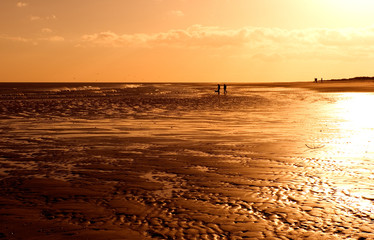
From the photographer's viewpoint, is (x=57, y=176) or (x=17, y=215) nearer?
(x=17, y=215)

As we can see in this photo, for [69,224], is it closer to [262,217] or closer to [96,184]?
[96,184]

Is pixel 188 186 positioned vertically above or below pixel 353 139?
below

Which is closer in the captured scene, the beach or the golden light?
the beach

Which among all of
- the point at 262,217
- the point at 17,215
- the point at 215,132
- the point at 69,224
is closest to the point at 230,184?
the point at 262,217

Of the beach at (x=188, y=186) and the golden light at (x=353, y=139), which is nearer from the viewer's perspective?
the beach at (x=188, y=186)

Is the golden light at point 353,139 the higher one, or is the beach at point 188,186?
the golden light at point 353,139

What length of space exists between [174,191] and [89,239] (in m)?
3.17

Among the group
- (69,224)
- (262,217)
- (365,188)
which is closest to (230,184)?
(262,217)

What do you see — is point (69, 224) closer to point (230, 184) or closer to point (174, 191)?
point (174, 191)

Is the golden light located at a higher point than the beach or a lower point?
higher

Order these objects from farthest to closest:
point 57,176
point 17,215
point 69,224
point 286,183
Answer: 1. point 57,176
2. point 286,183
3. point 17,215
4. point 69,224

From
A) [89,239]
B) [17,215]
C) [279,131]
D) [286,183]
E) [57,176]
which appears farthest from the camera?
[279,131]

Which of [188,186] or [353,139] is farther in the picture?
[353,139]

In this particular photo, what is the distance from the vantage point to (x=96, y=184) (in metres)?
10.4
